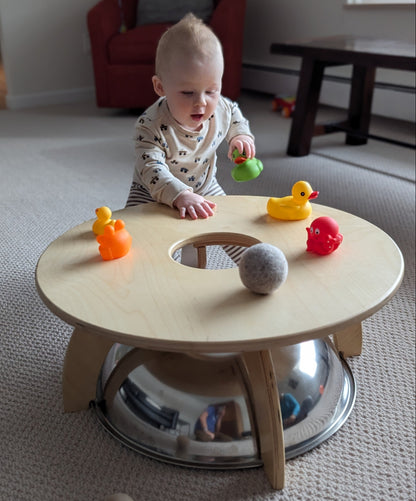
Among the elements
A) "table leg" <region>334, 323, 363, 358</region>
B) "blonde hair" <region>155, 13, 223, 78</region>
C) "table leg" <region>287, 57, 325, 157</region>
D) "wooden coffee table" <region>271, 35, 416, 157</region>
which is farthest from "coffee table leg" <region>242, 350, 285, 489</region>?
"table leg" <region>287, 57, 325, 157</region>

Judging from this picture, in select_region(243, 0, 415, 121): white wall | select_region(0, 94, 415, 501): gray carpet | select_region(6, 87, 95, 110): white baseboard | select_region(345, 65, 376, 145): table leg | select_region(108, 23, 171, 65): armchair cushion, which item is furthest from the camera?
select_region(6, 87, 95, 110): white baseboard

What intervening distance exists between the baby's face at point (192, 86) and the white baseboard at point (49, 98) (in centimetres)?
256

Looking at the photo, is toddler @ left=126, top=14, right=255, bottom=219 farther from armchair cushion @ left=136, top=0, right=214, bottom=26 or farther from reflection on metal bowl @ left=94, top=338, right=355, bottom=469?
armchair cushion @ left=136, top=0, right=214, bottom=26

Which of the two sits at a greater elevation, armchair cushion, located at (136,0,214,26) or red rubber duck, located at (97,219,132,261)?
armchair cushion, located at (136,0,214,26)

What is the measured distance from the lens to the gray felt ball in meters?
0.68

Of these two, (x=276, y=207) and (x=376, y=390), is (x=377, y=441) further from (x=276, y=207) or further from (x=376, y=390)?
(x=276, y=207)

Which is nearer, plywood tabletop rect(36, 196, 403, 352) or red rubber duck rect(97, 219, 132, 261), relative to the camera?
plywood tabletop rect(36, 196, 403, 352)

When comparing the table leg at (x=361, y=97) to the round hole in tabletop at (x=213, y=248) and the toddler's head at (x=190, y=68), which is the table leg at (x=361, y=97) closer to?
the round hole in tabletop at (x=213, y=248)

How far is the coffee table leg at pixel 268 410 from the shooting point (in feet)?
2.37

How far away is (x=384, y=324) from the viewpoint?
111 cm

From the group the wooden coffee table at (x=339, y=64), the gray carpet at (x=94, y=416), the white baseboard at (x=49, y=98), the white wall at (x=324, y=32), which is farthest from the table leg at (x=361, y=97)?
the white baseboard at (x=49, y=98)

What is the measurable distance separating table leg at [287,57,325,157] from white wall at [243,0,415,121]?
727 mm

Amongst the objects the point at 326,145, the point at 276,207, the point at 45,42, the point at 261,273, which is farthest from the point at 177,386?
the point at 45,42

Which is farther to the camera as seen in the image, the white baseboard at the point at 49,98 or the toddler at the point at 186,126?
the white baseboard at the point at 49,98
